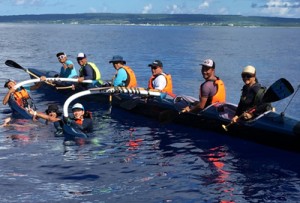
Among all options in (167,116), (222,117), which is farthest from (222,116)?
(167,116)

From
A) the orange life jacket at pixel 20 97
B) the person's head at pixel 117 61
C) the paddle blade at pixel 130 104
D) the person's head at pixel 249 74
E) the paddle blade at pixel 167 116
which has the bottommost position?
the paddle blade at pixel 167 116

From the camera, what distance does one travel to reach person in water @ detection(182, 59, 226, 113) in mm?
14242

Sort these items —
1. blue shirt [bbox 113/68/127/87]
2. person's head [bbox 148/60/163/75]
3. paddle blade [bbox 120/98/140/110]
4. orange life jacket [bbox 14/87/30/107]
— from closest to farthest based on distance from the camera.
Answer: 1. person's head [bbox 148/60/163/75]
2. paddle blade [bbox 120/98/140/110]
3. orange life jacket [bbox 14/87/30/107]
4. blue shirt [bbox 113/68/127/87]

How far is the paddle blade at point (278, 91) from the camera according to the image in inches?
504

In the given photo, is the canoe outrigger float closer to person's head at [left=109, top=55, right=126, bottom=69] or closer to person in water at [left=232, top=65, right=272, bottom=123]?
person in water at [left=232, top=65, right=272, bottom=123]

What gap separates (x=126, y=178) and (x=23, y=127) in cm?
651

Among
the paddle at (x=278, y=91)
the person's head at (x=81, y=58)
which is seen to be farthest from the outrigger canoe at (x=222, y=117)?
the person's head at (x=81, y=58)

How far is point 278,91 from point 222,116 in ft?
8.12

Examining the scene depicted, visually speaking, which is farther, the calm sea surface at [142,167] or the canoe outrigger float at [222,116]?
the canoe outrigger float at [222,116]

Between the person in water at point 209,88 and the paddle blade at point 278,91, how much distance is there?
6.68 feet

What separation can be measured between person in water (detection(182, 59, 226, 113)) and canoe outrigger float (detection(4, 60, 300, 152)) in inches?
7.9

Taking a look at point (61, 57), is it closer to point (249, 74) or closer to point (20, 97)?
point (20, 97)

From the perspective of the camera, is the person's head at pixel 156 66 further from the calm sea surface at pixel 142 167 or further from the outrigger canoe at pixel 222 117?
the calm sea surface at pixel 142 167

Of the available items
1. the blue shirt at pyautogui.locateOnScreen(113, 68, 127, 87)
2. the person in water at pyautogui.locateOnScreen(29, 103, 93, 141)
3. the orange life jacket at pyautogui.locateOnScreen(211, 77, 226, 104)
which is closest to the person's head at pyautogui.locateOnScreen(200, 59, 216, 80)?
the orange life jacket at pyautogui.locateOnScreen(211, 77, 226, 104)
